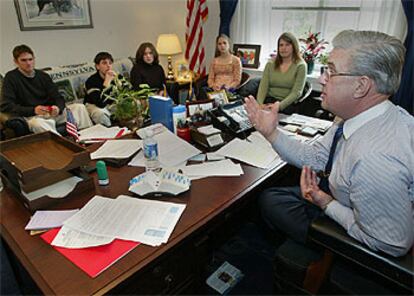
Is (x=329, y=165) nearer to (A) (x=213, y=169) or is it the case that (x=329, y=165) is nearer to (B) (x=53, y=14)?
(A) (x=213, y=169)

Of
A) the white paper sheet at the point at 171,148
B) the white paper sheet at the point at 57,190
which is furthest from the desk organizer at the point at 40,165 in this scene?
the white paper sheet at the point at 171,148

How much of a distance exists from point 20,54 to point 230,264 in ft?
8.64

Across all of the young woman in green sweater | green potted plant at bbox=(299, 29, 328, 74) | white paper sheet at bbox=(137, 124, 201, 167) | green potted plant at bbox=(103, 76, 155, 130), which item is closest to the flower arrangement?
green potted plant at bbox=(299, 29, 328, 74)

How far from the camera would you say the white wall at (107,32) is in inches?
126

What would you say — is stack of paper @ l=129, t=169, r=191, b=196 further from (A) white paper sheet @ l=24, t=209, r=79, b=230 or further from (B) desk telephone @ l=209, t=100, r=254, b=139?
(B) desk telephone @ l=209, t=100, r=254, b=139

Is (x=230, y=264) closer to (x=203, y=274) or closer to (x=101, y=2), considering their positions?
(x=203, y=274)

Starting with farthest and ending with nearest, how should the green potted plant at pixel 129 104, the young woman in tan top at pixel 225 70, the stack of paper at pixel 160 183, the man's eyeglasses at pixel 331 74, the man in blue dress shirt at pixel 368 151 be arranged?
the young woman in tan top at pixel 225 70 < the green potted plant at pixel 129 104 < the stack of paper at pixel 160 183 < the man's eyeglasses at pixel 331 74 < the man in blue dress shirt at pixel 368 151

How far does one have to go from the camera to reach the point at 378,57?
103 cm

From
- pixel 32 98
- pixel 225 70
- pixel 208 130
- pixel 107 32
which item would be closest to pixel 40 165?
pixel 208 130

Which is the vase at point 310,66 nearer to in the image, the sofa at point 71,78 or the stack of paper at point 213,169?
the sofa at point 71,78

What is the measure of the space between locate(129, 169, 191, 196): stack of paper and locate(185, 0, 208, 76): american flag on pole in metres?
3.67

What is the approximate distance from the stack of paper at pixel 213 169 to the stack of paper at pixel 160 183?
0.11 m

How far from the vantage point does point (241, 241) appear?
2010 mm

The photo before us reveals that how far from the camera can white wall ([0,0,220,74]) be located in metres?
3.20
